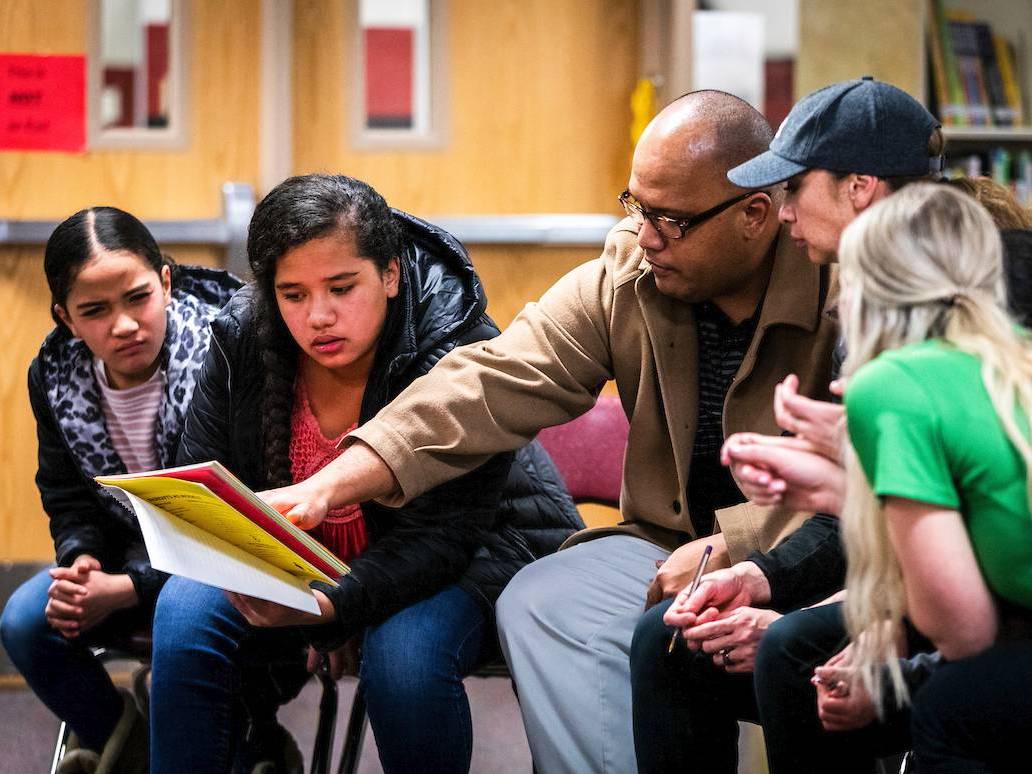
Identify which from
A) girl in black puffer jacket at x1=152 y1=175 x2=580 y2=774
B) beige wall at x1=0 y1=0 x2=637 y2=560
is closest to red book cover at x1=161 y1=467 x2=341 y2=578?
girl in black puffer jacket at x1=152 y1=175 x2=580 y2=774

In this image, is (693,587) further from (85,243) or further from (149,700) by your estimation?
(85,243)

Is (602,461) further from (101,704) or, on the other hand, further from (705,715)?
(101,704)

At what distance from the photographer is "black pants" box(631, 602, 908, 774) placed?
159 centimetres

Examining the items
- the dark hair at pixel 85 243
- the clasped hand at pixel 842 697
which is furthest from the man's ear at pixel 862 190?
the dark hair at pixel 85 243

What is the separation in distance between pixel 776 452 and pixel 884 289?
0.22 m

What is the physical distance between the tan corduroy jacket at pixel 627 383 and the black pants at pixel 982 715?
572mm

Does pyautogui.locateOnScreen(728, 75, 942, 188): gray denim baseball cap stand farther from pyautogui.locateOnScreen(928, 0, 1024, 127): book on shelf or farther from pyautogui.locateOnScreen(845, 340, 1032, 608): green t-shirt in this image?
pyautogui.locateOnScreen(928, 0, 1024, 127): book on shelf

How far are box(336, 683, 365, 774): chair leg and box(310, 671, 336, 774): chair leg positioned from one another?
4 centimetres

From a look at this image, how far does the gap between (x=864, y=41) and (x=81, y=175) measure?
7.71 feet

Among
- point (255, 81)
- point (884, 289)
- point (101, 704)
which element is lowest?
point (101, 704)

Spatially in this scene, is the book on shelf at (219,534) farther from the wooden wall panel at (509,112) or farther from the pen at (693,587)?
the wooden wall panel at (509,112)

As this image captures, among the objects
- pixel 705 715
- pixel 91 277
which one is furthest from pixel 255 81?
pixel 705 715

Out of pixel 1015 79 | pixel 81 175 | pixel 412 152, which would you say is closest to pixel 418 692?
pixel 412 152

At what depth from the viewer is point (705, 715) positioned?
1.76 m
